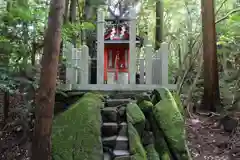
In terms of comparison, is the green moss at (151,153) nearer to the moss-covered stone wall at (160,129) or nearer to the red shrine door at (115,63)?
the moss-covered stone wall at (160,129)

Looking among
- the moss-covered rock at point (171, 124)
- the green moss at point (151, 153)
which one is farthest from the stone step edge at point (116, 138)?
the moss-covered rock at point (171, 124)

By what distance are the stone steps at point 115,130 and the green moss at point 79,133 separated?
0.17 meters

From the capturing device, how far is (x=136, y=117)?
5.00 m

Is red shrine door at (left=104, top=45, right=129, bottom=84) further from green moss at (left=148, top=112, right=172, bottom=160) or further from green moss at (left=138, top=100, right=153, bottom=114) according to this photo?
green moss at (left=148, top=112, right=172, bottom=160)

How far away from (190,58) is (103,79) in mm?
6058

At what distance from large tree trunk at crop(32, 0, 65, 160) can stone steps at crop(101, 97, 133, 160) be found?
3.75ft

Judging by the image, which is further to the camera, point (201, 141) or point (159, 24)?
point (159, 24)

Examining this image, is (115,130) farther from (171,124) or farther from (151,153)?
(171,124)

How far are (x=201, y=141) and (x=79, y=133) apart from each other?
11.4ft

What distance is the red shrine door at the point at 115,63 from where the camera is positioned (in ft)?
22.8

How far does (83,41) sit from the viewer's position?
349 inches

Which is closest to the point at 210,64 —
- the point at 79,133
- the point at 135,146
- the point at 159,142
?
the point at 159,142

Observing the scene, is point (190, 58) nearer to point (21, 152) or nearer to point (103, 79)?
point (103, 79)

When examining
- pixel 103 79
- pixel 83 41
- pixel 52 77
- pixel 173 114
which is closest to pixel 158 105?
pixel 173 114
